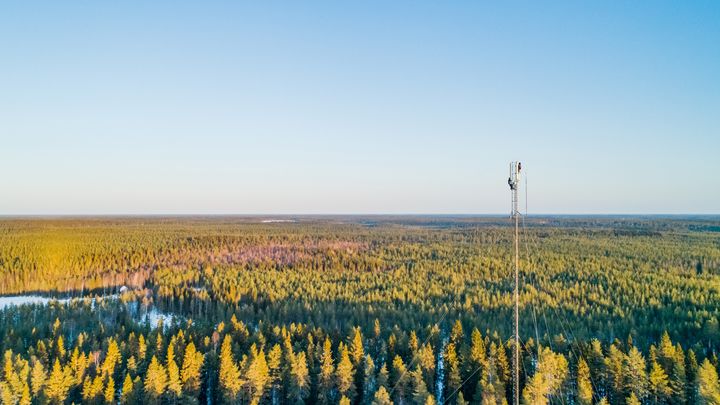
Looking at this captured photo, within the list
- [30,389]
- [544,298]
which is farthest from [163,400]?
[544,298]

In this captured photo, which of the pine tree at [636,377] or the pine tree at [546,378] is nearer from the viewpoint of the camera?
the pine tree at [546,378]

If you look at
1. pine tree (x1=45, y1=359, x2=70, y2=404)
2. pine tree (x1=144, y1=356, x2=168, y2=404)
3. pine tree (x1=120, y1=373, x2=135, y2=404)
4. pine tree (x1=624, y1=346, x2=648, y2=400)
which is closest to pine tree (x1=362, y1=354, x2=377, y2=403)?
pine tree (x1=144, y1=356, x2=168, y2=404)

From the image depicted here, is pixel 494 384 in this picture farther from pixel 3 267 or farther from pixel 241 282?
pixel 3 267

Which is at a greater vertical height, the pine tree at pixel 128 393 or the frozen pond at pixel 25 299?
the pine tree at pixel 128 393

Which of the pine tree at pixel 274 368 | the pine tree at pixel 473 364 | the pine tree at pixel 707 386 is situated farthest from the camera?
the pine tree at pixel 473 364

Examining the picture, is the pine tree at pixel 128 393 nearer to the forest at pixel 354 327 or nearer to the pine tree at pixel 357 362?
the forest at pixel 354 327

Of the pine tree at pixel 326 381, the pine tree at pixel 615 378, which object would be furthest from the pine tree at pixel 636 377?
the pine tree at pixel 326 381
